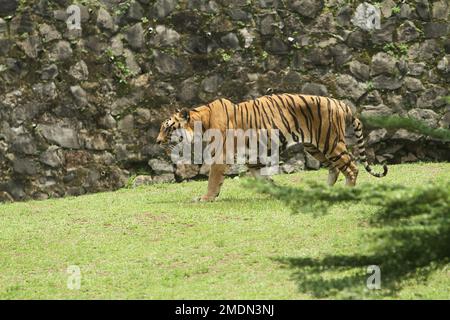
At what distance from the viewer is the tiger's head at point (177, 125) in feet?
38.0

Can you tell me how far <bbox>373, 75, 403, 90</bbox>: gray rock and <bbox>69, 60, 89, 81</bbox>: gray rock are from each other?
15.0 ft

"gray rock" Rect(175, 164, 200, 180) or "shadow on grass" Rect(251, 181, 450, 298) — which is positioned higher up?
"shadow on grass" Rect(251, 181, 450, 298)

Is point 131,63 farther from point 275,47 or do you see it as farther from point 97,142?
point 275,47

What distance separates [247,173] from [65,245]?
197 inches

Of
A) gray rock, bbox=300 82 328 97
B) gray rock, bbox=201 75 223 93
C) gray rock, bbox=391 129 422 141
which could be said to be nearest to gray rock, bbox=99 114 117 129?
gray rock, bbox=201 75 223 93

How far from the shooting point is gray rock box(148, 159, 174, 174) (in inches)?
540

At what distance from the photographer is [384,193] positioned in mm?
4605

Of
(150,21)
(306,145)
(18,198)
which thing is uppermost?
(150,21)

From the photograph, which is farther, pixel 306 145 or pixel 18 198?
pixel 18 198

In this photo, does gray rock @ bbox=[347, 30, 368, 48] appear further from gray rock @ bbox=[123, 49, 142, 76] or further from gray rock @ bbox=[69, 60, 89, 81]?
gray rock @ bbox=[69, 60, 89, 81]

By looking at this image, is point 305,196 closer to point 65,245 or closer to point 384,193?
point 384,193

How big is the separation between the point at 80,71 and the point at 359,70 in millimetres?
4376

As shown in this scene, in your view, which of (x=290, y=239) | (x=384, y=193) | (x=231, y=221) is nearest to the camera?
→ (x=384, y=193)
